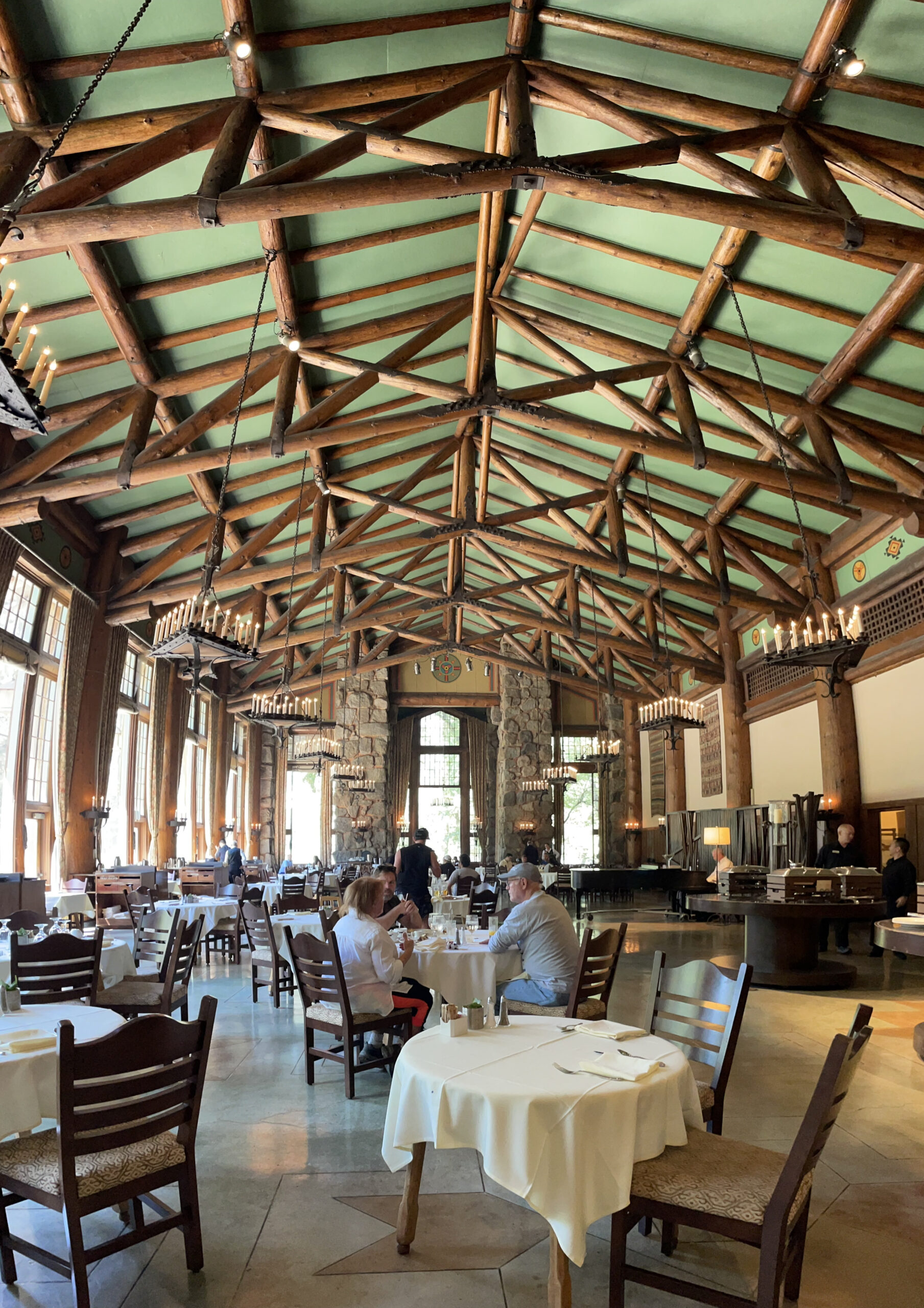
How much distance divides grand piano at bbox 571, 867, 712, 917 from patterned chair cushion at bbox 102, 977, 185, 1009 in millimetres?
10518

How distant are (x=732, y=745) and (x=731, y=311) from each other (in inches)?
330

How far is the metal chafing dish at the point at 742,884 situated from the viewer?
25.3ft

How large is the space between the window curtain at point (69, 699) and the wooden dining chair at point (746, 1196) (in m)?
9.66

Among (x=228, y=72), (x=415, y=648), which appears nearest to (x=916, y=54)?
(x=228, y=72)

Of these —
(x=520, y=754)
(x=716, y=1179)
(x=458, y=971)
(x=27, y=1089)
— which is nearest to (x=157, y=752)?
(x=520, y=754)

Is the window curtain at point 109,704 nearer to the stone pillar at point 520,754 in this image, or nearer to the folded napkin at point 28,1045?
the folded napkin at point 28,1045

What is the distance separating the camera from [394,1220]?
304cm

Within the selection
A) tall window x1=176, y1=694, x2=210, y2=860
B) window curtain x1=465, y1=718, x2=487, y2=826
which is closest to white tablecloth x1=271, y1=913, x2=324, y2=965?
tall window x1=176, y1=694, x2=210, y2=860

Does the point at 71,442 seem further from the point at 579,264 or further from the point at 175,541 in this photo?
the point at 579,264

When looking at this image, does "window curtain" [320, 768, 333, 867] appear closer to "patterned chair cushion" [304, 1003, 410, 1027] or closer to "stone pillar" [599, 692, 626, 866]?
"stone pillar" [599, 692, 626, 866]

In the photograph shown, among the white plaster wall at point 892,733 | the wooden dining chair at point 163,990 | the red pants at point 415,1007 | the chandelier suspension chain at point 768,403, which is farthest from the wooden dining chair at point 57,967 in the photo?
the white plaster wall at point 892,733

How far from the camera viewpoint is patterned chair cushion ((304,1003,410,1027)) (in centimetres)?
457

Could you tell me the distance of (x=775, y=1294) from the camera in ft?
7.03

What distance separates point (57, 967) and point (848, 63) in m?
6.58
